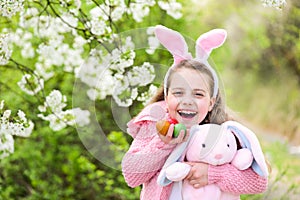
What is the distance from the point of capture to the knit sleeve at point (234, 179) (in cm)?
228

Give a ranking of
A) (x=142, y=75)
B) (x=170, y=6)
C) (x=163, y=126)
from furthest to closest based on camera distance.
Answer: (x=170, y=6)
(x=142, y=75)
(x=163, y=126)

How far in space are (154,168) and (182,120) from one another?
Result: 0.61 feet

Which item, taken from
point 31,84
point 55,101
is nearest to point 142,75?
point 55,101

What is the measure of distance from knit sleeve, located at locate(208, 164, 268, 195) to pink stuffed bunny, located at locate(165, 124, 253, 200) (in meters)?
0.02

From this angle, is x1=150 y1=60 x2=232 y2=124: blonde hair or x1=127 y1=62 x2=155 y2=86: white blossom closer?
x1=150 y1=60 x2=232 y2=124: blonde hair

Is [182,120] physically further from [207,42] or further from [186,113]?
[207,42]

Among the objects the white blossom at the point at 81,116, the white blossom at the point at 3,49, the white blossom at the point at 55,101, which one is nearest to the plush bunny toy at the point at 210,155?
the white blossom at the point at 3,49

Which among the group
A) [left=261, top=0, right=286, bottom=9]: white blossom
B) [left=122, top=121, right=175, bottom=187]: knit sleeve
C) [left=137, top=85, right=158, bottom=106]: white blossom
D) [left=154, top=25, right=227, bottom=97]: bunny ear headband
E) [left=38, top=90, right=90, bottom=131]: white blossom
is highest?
[left=261, top=0, right=286, bottom=9]: white blossom

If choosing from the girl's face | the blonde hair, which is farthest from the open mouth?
the blonde hair

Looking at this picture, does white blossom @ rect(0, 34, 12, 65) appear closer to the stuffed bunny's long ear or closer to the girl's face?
the girl's face

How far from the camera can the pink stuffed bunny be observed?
2.27m

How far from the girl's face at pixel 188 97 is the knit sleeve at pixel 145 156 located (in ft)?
0.32

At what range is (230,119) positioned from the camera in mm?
2484

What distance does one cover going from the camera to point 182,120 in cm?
232
